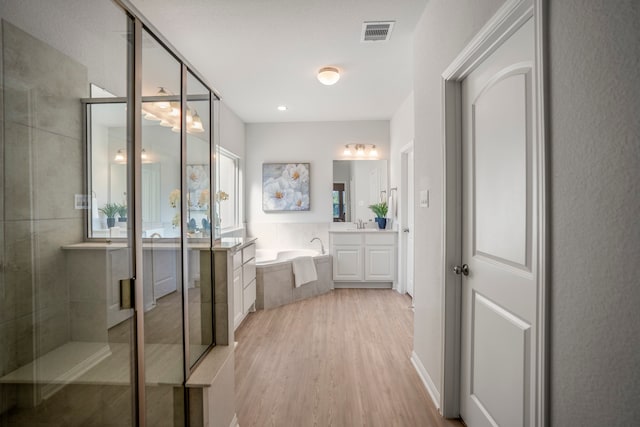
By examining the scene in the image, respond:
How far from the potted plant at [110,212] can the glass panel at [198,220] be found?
1.50 ft

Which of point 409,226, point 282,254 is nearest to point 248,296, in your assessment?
point 282,254

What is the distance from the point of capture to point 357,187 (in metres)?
5.05

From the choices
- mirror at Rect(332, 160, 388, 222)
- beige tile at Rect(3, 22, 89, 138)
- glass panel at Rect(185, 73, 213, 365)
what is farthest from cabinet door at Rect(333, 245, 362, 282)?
beige tile at Rect(3, 22, 89, 138)

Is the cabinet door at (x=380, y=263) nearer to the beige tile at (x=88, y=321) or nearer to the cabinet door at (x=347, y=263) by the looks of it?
the cabinet door at (x=347, y=263)

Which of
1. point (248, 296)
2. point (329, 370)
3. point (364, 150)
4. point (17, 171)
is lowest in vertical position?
point (329, 370)

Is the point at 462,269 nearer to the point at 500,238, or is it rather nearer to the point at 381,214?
the point at 500,238

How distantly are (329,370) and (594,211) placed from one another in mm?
2077

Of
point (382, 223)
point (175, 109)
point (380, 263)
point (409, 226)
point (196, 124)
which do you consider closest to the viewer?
point (175, 109)

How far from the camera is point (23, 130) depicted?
78 cm

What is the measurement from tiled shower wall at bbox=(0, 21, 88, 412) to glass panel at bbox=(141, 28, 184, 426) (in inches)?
9.6

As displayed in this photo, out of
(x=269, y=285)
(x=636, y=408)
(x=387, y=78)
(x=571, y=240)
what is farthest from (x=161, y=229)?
(x=387, y=78)

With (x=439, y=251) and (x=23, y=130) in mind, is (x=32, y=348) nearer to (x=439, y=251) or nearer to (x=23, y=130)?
(x=23, y=130)

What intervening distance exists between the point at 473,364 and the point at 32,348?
6.10 feet

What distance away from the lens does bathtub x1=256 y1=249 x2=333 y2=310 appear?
3.77m
